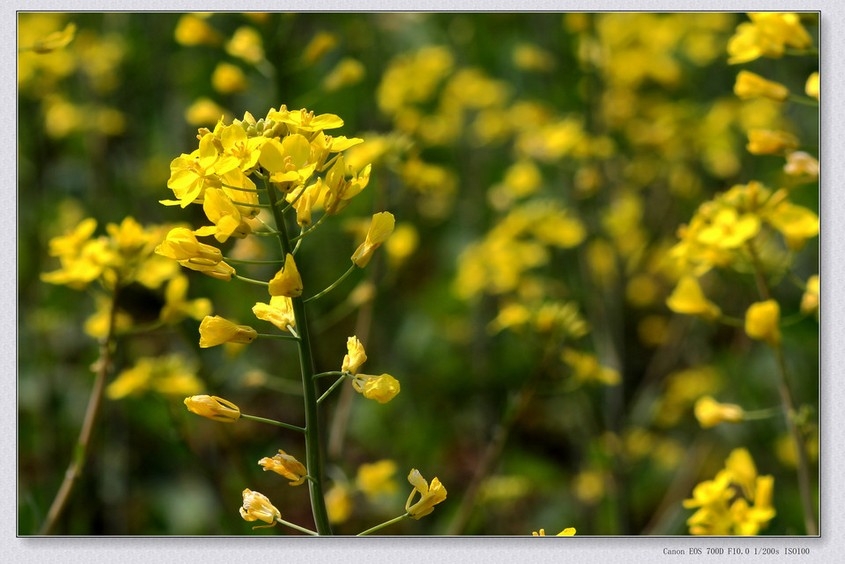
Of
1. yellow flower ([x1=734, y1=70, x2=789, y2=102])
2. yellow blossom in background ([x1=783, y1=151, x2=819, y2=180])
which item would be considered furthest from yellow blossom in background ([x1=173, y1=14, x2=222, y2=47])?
yellow blossom in background ([x1=783, y1=151, x2=819, y2=180])

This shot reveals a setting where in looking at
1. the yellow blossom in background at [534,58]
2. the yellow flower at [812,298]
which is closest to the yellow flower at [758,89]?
the yellow flower at [812,298]

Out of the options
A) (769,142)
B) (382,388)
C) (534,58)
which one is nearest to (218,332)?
(382,388)

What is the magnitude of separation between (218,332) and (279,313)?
9 centimetres

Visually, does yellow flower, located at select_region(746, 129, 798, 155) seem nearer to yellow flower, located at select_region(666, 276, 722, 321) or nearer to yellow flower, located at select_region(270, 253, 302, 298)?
yellow flower, located at select_region(666, 276, 722, 321)

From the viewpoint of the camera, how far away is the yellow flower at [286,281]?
1.07 meters

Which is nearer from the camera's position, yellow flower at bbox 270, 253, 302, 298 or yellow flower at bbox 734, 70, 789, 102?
yellow flower at bbox 270, 253, 302, 298

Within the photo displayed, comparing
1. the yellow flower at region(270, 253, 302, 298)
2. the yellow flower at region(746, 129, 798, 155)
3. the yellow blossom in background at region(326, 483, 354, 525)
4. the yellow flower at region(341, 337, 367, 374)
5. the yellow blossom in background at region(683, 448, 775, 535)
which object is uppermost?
the yellow flower at region(270, 253, 302, 298)

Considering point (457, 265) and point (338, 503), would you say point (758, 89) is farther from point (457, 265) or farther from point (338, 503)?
point (457, 265)

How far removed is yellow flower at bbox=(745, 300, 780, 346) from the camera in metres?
1.55

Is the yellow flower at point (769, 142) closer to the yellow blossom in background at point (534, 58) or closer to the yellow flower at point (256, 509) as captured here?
the yellow flower at point (256, 509)

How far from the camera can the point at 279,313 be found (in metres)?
1.20

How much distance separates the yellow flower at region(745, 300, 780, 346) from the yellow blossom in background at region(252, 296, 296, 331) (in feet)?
2.55

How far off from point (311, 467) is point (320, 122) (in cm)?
41

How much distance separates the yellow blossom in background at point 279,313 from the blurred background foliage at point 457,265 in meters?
0.88
